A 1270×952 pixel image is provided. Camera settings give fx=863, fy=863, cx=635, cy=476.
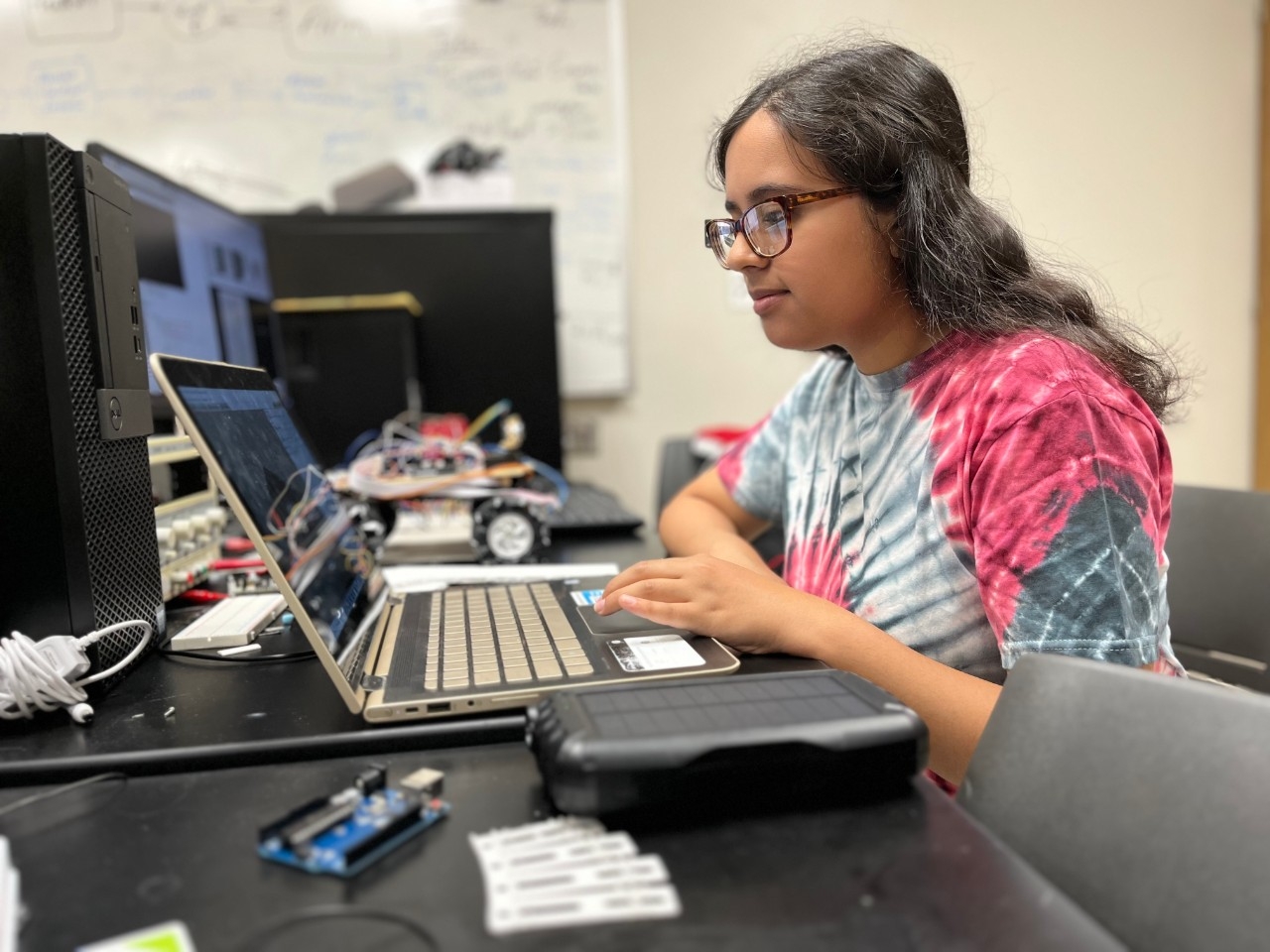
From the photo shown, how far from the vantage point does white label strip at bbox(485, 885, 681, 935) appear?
1.15 ft

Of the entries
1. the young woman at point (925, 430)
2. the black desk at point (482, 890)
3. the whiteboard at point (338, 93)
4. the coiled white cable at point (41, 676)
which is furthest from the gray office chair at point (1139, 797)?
the whiteboard at point (338, 93)

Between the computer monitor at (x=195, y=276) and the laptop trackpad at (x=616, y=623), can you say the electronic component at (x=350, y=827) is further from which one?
the computer monitor at (x=195, y=276)

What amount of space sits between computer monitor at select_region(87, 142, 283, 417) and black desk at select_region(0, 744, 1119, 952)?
472 mm

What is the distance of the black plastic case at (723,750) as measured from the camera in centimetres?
41

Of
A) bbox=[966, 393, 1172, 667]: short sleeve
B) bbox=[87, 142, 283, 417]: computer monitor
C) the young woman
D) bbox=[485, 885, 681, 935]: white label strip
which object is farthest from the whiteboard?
bbox=[485, 885, 681, 935]: white label strip

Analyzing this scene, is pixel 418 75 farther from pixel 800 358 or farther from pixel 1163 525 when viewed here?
pixel 1163 525

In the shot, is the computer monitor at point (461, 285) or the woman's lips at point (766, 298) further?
the computer monitor at point (461, 285)

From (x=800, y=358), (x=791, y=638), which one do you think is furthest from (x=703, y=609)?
(x=800, y=358)

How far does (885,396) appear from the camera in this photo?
0.90m

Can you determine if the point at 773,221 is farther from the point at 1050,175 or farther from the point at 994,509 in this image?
the point at 1050,175

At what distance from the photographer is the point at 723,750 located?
0.42m

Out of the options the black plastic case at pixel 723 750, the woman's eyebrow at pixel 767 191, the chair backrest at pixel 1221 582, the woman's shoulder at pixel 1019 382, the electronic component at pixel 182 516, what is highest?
the woman's eyebrow at pixel 767 191

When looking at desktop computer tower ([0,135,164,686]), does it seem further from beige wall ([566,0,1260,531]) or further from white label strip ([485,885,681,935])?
beige wall ([566,0,1260,531])

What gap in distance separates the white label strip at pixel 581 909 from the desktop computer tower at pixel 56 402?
448 mm
